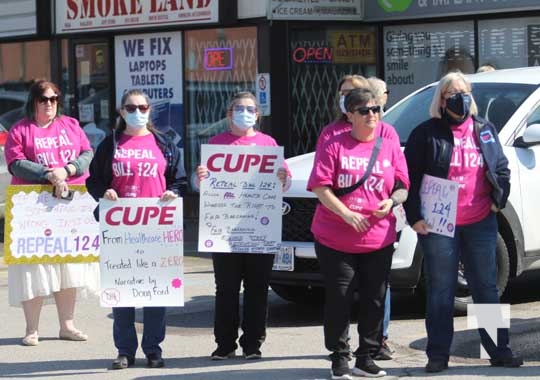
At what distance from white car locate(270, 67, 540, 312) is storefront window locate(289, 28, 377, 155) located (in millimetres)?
6833

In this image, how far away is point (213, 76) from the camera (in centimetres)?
1816

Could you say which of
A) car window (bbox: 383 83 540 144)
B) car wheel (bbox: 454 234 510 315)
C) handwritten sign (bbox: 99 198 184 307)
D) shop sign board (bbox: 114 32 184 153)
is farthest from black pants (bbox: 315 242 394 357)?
shop sign board (bbox: 114 32 184 153)

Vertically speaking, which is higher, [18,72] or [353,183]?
[18,72]

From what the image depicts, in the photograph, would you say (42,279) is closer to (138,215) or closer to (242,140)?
(138,215)

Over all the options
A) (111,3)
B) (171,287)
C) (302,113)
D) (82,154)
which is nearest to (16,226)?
(82,154)

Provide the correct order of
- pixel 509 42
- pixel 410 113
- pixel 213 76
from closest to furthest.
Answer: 1. pixel 410 113
2. pixel 509 42
3. pixel 213 76

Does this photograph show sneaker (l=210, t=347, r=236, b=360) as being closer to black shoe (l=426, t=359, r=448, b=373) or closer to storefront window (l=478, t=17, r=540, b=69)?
black shoe (l=426, t=359, r=448, b=373)

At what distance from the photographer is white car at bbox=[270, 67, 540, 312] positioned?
9.61 metres

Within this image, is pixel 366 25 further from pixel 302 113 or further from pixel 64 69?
pixel 64 69

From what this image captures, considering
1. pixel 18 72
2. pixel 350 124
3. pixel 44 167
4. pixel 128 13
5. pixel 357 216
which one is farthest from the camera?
pixel 18 72

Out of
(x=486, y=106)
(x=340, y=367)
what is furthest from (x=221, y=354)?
(x=486, y=106)

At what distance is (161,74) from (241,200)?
10.1 m

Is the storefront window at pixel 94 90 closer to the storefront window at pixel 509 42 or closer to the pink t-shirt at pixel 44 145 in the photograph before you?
the storefront window at pixel 509 42

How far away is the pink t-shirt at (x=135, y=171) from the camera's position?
8.41 meters
